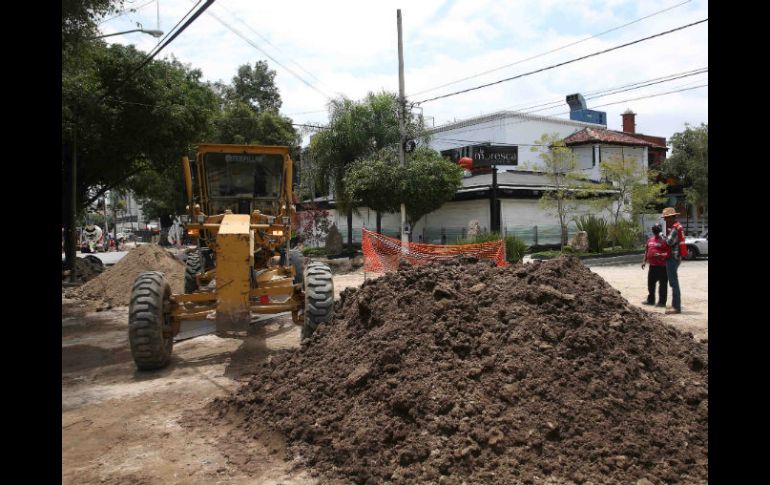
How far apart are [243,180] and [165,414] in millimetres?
4249

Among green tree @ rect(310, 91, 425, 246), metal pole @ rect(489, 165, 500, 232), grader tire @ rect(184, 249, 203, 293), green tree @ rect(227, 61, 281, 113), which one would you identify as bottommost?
grader tire @ rect(184, 249, 203, 293)

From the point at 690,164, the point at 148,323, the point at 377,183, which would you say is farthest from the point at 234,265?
the point at 690,164

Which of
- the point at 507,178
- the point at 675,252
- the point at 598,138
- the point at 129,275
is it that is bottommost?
the point at 129,275

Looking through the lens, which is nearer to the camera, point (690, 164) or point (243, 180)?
point (243, 180)

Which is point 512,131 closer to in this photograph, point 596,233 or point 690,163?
point 690,163

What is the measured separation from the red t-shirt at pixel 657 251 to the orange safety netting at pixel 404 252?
4812 mm

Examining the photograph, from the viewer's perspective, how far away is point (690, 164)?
3653 cm

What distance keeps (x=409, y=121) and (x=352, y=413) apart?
22.6 metres

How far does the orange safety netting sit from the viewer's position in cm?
1558

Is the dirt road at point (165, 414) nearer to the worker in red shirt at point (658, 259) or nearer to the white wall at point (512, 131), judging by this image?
the worker in red shirt at point (658, 259)

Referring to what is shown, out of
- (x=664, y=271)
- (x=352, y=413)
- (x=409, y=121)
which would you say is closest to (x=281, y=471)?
(x=352, y=413)

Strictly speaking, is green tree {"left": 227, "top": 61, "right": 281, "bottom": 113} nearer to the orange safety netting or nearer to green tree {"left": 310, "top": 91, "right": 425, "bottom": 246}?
green tree {"left": 310, "top": 91, "right": 425, "bottom": 246}

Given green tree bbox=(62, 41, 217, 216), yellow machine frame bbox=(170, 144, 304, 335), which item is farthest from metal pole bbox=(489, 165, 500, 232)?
yellow machine frame bbox=(170, 144, 304, 335)

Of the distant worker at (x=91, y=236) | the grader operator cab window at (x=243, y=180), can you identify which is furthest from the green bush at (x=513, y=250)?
the distant worker at (x=91, y=236)
